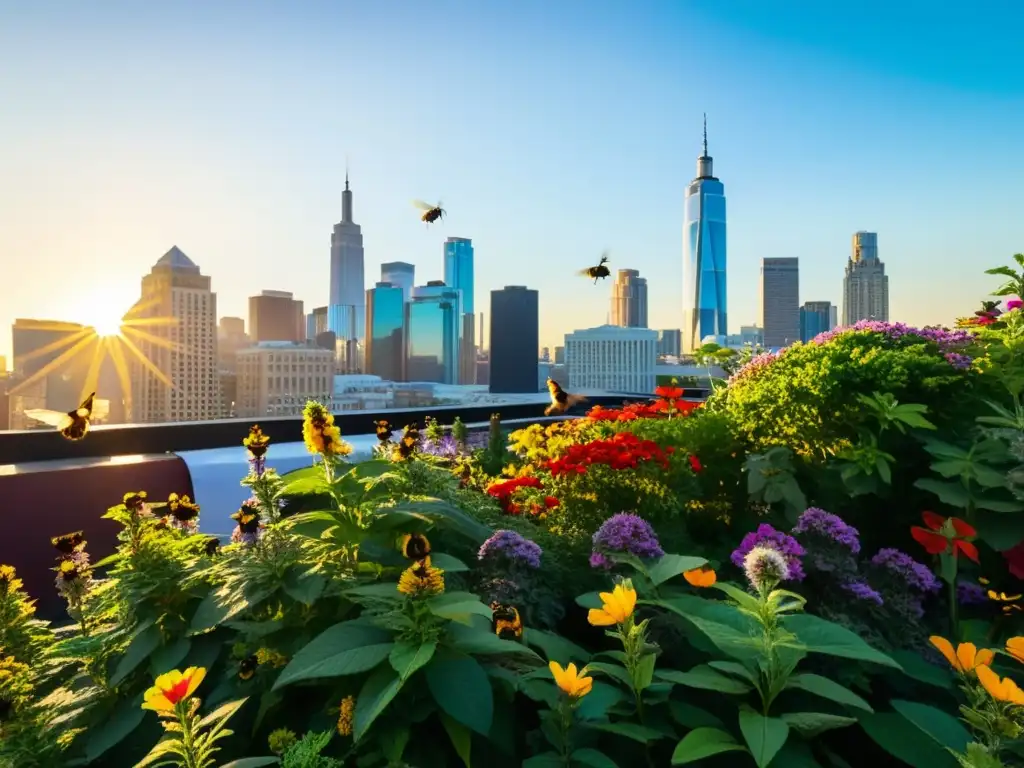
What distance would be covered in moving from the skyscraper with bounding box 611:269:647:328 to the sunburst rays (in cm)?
4630

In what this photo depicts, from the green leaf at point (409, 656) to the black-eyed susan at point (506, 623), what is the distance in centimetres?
18

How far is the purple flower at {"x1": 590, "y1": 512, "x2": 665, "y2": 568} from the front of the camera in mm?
1599

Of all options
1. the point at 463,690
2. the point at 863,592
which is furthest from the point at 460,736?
the point at 863,592

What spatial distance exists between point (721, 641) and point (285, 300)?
8901cm

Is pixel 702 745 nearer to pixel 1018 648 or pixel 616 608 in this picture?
pixel 616 608

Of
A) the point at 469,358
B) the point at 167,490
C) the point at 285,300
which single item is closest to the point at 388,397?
the point at 469,358

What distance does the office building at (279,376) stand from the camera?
5831 centimetres

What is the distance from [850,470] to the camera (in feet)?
6.69

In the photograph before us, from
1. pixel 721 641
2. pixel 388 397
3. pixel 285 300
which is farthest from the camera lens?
pixel 285 300

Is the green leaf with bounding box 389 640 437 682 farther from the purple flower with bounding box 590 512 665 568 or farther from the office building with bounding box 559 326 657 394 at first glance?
the office building with bounding box 559 326 657 394

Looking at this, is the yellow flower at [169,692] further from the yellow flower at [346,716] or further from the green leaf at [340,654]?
the yellow flower at [346,716]

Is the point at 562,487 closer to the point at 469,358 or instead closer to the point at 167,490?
the point at 167,490

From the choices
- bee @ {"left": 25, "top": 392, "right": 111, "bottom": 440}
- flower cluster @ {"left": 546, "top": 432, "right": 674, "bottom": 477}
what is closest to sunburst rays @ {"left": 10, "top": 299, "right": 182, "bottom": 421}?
bee @ {"left": 25, "top": 392, "right": 111, "bottom": 440}

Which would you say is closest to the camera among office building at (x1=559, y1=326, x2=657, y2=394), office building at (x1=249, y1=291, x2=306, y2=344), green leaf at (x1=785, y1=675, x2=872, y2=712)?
green leaf at (x1=785, y1=675, x2=872, y2=712)
